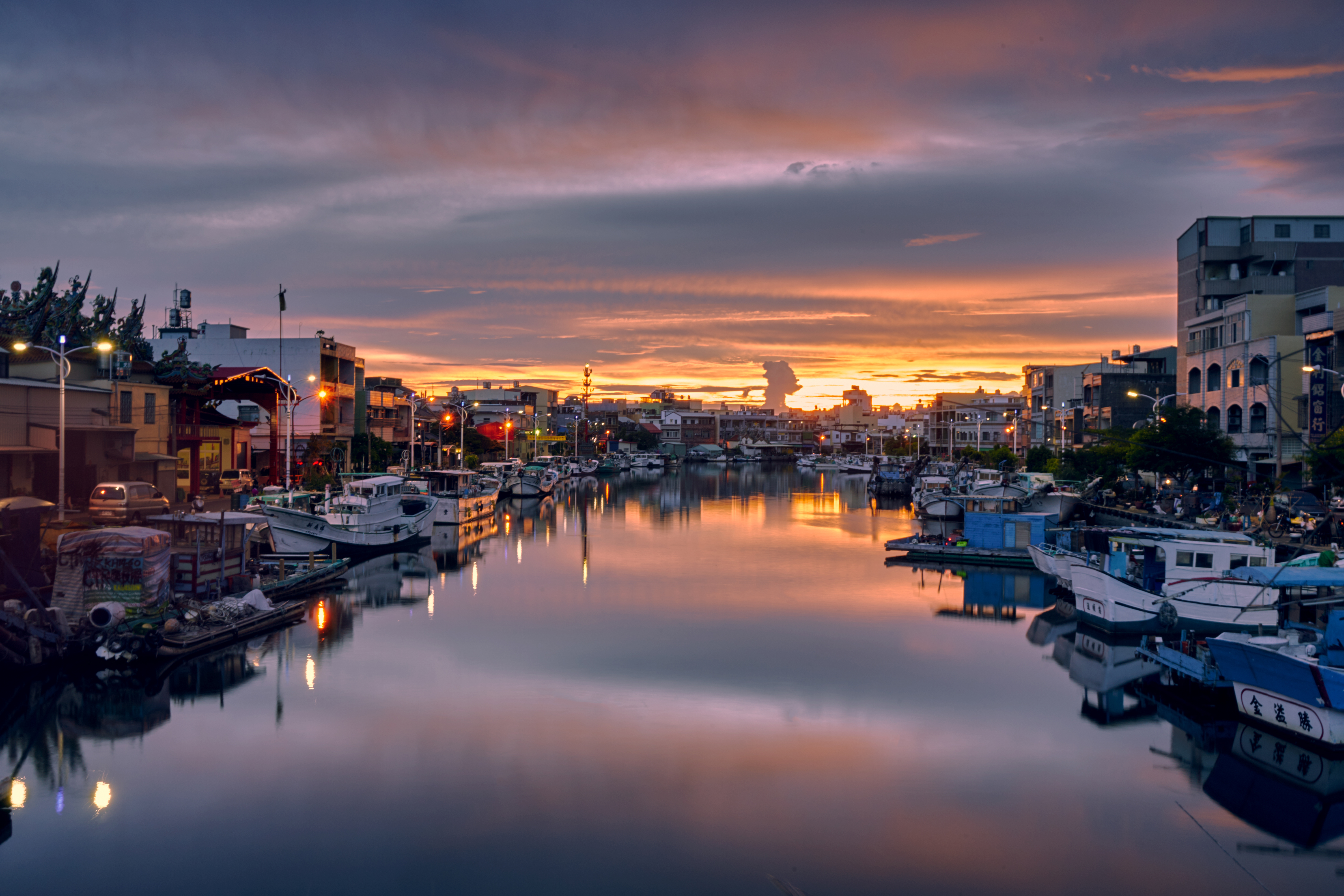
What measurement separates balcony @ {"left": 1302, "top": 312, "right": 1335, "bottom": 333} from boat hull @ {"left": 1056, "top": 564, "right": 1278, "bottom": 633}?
111 feet

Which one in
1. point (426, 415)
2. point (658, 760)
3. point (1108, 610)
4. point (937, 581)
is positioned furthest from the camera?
point (426, 415)

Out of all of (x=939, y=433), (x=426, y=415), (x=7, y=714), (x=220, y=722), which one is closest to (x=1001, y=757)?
(x=220, y=722)

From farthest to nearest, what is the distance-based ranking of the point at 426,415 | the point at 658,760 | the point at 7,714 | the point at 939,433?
the point at 939,433, the point at 426,415, the point at 7,714, the point at 658,760

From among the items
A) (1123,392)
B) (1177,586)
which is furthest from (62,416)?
(1123,392)

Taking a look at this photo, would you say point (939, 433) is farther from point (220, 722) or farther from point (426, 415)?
point (220, 722)

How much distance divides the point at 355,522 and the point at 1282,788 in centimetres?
3252

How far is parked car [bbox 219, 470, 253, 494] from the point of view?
161 feet

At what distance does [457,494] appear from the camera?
5625 centimetres

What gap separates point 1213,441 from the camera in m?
52.7

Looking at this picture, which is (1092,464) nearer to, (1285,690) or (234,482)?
(1285,690)

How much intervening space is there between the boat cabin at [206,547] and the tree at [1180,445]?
43952mm

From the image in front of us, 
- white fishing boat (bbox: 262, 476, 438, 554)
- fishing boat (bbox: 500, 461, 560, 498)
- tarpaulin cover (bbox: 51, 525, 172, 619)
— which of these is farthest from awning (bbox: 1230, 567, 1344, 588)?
fishing boat (bbox: 500, 461, 560, 498)

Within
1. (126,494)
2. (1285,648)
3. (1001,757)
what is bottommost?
(1001,757)

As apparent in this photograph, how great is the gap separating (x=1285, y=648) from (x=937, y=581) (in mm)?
20315
